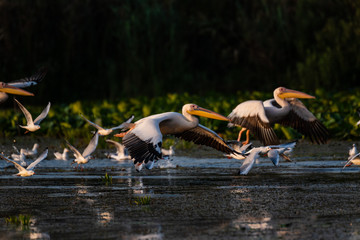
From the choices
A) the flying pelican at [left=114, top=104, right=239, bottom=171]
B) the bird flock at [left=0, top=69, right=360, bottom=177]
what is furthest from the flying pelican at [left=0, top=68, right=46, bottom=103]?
the flying pelican at [left=114, top=104, right=239, bottom=171]

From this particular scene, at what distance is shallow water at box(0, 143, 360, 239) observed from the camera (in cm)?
588

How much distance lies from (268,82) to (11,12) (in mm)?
8359

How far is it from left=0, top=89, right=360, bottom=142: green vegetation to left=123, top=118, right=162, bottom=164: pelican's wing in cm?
509

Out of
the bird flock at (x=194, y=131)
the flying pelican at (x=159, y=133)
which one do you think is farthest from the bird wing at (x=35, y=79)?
the flying pelican at (x=159, y=133)

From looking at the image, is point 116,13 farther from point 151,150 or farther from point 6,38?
point 151,150

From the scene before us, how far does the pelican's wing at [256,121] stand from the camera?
11078 mm

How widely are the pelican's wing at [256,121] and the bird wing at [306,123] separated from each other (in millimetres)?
778

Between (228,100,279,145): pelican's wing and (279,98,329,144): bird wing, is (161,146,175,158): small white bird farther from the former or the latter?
(279,98,329,144): bird wing

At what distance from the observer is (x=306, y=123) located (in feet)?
A: 39.1

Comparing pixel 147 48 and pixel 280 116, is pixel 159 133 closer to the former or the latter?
pixel 280 116

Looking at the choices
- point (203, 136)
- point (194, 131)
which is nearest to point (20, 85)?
point (194, 131)

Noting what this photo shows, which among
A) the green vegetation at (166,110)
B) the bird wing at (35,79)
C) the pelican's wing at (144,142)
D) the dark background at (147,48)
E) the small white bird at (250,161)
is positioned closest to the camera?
the pelican's wing at (144,142)

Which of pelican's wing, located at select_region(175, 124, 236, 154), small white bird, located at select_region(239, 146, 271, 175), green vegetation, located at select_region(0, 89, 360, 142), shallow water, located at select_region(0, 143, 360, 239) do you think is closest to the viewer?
shallow water, located at select_region(0, 143, 360, 239)

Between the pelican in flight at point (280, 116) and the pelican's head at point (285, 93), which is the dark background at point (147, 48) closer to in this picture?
the pelican's head at point (285, 93)
